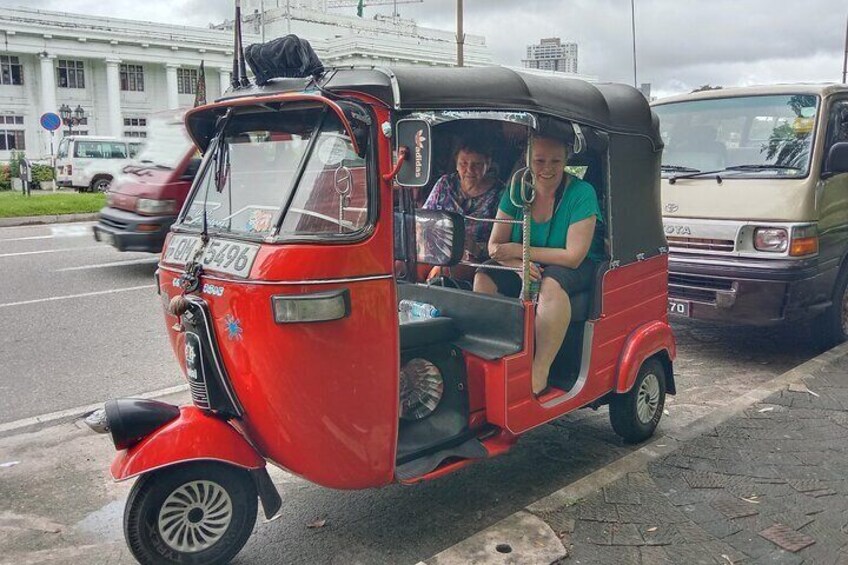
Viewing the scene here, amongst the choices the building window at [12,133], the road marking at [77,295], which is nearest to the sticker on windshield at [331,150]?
the road marking at [77,295]

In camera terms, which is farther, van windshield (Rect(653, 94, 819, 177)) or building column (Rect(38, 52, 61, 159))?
building column (Rect(38, 52, 61, 159))

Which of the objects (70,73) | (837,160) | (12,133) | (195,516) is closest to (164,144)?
(837,160)

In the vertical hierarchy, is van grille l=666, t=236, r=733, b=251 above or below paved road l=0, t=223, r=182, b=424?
above

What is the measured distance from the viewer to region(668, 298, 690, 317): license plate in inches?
255

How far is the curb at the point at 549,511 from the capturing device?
10.6ft

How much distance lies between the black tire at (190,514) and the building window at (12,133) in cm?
5307

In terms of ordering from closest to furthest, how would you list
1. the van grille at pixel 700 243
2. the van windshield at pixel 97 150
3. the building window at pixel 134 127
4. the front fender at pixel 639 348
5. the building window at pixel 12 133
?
the front fender at pixel 639 348, the van grille at pixel 700 243, the van windshield at pixel 97 150, the building window at pixel 12 133, the building window at pixel 134 127

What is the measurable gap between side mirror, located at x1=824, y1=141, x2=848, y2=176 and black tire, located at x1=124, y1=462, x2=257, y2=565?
546 cm

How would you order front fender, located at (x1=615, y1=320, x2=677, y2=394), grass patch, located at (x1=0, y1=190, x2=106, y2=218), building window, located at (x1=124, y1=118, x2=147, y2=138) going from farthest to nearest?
building window, located at (x1=124, y1=118, x2=147, y2=138), grass patch, located at (x1=0, y1=190, x2=106, y2=218), front fender, located at (x1=615, y1=320, x2=677, y2=394)

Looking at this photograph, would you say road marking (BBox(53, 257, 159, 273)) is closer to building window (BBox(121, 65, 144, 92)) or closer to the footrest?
the footrest

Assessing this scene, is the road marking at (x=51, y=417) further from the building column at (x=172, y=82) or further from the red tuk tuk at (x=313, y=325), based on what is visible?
the building column at (x=172, y=82)

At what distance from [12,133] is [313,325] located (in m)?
54.0

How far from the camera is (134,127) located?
178 ft

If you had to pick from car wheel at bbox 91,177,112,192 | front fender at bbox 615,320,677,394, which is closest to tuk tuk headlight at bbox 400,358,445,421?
front fender at bbox 615,320,677,394
